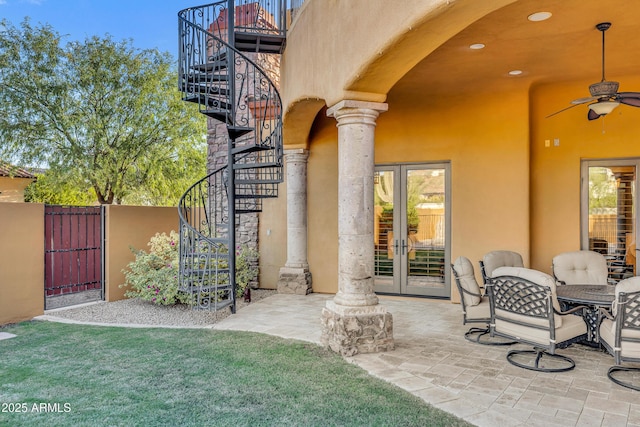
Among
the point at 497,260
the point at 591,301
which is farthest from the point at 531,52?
the point at 591,301

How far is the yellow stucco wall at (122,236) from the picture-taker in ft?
22.4

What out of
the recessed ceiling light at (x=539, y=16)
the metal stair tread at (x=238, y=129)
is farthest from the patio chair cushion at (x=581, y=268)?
the metal stair tread at (x=238, y=129)

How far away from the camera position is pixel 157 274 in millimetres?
6336

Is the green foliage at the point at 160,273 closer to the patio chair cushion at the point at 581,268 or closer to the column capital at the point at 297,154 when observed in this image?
the column capital at the point at 297,154

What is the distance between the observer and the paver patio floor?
2861 mm

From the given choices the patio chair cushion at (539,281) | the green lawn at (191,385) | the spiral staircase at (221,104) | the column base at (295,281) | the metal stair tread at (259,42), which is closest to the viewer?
the green lawn at (191,385)

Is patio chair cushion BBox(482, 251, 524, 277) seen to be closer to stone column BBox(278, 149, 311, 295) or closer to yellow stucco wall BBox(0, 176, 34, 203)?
stone column BBox(278, 149, 311, 295)

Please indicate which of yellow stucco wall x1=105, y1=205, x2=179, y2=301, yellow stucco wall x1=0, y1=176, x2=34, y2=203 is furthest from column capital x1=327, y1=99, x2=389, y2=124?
yellow stucco wall x1=0, y1=176, x2=34, y2=203

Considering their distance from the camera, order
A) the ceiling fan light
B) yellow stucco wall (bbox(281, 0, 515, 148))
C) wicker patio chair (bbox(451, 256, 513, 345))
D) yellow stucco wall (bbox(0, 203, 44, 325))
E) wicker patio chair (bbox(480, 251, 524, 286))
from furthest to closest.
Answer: yellow stucco wall (bbox(0, 203, 44, 325)) → wicker patio chair (bbox(480, 251, 524, 286)) → wicker patio chair (bbox(451, 256, 513, 345)) → the ceiling fan light → yellow stucco wall (bbox(281, 0, 515, 148))

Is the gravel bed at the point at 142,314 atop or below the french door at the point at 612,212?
below

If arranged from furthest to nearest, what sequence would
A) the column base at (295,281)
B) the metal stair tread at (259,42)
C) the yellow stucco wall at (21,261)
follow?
the column base at (295,281), the metal stair tread at (259,42), the yellow stucco wall at (21,261)

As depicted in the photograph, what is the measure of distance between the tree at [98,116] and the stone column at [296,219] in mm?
7716

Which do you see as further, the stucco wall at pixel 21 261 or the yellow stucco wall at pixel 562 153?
the yellow stucco wall at pixel 562 153

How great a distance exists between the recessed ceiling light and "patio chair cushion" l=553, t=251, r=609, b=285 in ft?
9.13
